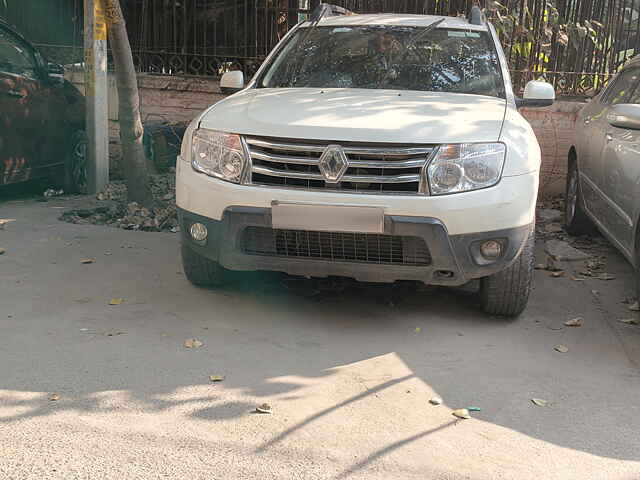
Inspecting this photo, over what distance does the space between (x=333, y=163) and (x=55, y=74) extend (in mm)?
4642

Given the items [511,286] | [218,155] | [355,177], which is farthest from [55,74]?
[511,286]

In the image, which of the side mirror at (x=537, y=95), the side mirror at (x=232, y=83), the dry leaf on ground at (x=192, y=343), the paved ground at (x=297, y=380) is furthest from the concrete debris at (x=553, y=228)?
the dry leaf on ground at (x=192, y=343)

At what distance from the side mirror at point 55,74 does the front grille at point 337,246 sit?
4.28m

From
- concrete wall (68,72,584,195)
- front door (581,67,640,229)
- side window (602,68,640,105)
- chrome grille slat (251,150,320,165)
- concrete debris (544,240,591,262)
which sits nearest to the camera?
chrome grille slat (251,150,320,165)

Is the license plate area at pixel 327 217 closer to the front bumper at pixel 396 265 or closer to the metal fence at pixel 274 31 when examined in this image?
the front bumper at pixel 396 265

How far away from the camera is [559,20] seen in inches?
377

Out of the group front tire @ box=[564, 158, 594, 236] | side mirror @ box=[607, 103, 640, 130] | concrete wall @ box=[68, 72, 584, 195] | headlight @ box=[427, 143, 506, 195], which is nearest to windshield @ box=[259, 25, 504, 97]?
side mirror @ box=[607, 103, 640, 130]

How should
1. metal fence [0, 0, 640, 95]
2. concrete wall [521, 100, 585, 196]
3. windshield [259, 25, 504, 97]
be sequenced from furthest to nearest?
1. metal fence [0, 0, 640, 95]
2. concrete wall [521, 100, 585, 196]
3. windshield [259, 25, 504, 97]

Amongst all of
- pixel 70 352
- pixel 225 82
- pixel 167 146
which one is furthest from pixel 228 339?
pixel 167 146

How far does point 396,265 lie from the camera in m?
4.45

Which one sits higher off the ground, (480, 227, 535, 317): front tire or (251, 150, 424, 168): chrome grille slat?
(251, 150, 424, 168): chrome grille slat

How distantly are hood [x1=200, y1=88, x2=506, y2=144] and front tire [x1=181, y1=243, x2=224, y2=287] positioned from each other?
0.85 m

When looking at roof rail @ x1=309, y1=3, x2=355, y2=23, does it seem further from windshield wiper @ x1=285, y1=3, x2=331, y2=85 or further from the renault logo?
the renault logo

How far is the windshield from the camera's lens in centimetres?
550
